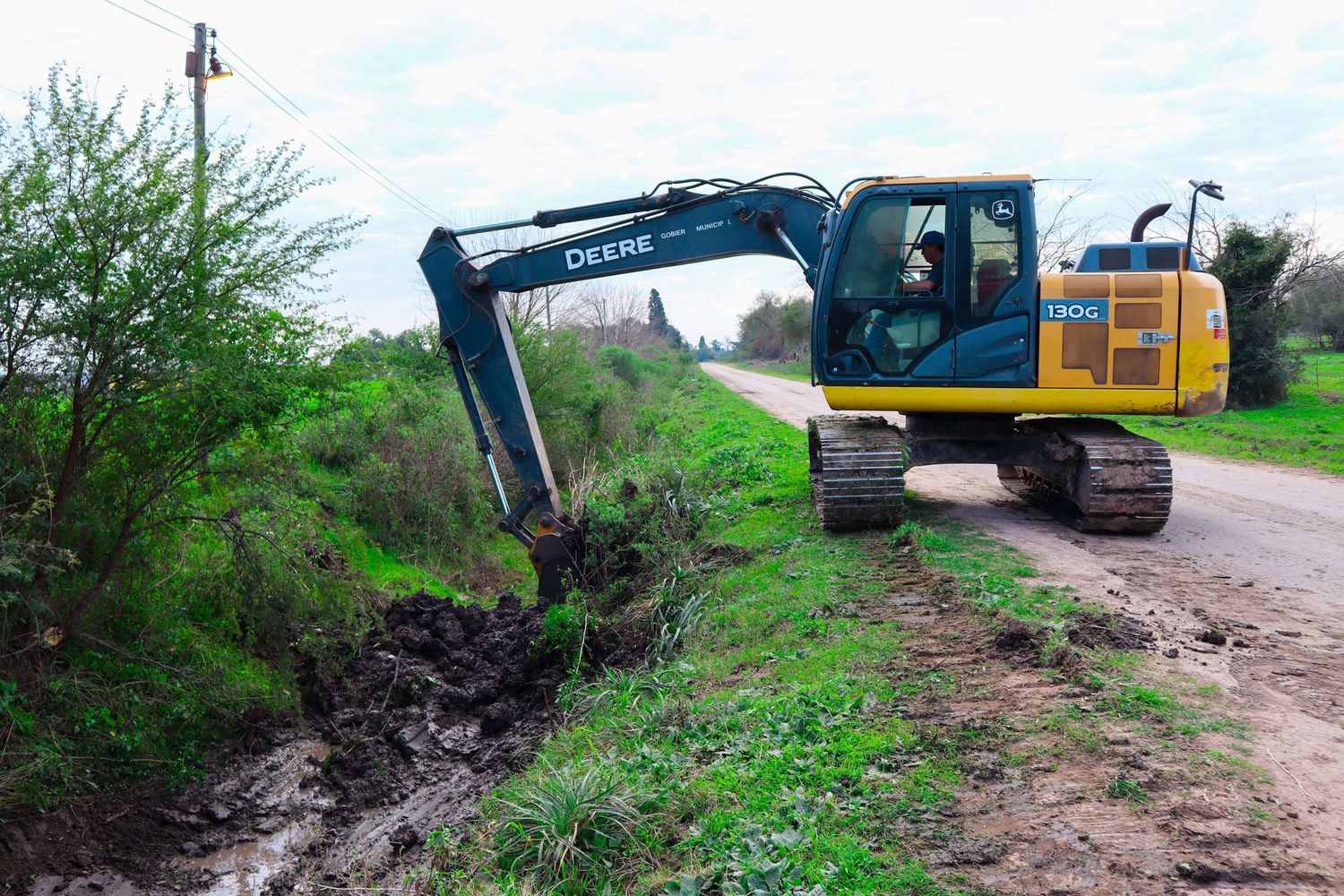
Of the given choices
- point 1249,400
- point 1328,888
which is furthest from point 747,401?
point 1328,888

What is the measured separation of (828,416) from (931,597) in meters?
4.28

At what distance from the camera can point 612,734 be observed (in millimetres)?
5977

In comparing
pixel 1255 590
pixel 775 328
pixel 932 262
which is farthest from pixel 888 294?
pixel 775 328

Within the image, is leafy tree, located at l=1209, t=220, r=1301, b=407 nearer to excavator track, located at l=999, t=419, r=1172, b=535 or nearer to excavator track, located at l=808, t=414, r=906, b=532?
excavator track, located at l=999, t=419, r=1172, b=535

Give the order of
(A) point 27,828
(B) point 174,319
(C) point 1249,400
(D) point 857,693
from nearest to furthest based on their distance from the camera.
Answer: (D) point 857,693 < (A) point 27,828 < (B) point 174,319 < (C) point 1249,400

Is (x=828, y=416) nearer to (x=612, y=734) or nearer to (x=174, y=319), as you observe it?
(x=612, y=734)

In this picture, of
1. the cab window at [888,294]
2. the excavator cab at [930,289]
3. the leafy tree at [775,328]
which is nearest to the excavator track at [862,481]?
the excavator cab at [930,289]

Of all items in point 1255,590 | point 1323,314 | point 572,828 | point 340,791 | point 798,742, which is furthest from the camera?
point 1323,314

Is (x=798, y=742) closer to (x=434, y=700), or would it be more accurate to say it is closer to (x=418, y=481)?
(x=434, y=700)

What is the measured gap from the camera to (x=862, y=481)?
8688mm

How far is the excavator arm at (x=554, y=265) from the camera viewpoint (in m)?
9.16

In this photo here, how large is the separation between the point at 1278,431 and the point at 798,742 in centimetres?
1555

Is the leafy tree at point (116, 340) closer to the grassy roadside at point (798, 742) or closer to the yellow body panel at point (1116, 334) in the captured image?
the grassy roadside at point (798, 742)

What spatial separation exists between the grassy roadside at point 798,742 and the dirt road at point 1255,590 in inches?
15.1
